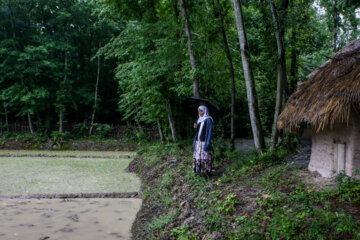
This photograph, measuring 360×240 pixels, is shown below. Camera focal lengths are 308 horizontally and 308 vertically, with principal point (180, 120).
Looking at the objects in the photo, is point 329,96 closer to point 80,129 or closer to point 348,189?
point 348,189

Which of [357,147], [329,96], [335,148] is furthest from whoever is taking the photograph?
[335,148]

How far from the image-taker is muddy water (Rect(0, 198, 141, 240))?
15.8 ft

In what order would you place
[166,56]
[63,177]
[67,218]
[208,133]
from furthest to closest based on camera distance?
[166,56] < [63,177] < [208,133] < [67,218]

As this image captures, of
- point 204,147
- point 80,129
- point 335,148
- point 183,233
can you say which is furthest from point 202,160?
point 80,129

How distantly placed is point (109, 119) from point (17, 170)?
12.3 m

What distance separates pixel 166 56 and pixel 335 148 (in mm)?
6296

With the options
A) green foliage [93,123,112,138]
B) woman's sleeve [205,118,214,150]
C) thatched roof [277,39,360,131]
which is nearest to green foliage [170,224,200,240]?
woman's sleeve [205,118,214,150]

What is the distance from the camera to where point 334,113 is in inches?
178

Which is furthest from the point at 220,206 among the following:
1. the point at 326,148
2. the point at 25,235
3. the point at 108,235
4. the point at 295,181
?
the point at 25,235

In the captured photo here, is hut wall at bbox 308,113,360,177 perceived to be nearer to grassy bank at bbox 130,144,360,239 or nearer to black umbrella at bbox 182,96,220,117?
grassy bank at bbox 130,144,360,239

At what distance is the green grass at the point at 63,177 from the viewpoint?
779 cm

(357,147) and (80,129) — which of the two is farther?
Answer: (80,129)

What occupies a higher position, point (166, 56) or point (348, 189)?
point (166, 56)

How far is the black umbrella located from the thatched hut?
1512 millimetres
